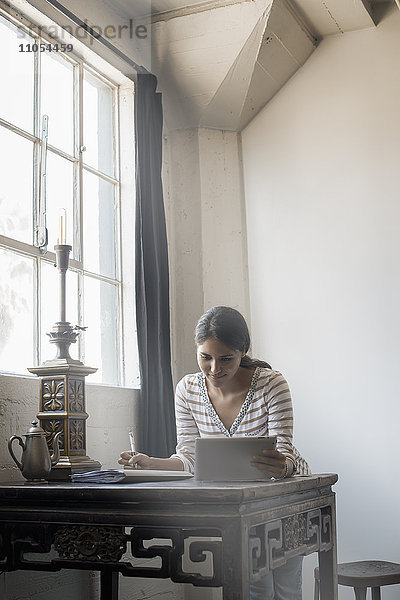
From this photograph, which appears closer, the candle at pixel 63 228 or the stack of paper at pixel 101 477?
Result: the stack of paper at pixel 101 477

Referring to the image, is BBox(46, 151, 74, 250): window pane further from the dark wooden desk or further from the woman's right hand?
the dark wooden desk

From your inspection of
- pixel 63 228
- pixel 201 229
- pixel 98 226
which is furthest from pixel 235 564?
pixel 201 229

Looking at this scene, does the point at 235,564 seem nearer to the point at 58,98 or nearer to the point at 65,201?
the point at 65,201

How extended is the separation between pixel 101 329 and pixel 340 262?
1269mm

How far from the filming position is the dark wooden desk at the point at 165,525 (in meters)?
1.90

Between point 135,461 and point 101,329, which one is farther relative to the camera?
point 101,329

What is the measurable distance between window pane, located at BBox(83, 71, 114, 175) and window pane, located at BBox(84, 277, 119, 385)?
613 millimetres

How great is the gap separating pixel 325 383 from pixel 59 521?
2031 millimetres

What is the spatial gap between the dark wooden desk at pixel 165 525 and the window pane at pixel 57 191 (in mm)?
1304

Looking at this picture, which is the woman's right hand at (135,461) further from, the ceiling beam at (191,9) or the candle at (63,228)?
the ceiling beam at (191,9)

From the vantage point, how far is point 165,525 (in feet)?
6.59

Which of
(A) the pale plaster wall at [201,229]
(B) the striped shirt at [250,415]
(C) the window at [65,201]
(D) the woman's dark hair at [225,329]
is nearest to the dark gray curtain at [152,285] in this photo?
(C) the window at [65,201]

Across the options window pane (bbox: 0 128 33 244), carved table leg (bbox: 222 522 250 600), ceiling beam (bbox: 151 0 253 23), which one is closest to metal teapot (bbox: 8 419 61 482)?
carved table leg (bbox: 222 522 250 600)

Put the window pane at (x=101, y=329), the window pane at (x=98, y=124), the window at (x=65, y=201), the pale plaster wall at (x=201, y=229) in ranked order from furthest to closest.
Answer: the pale plaster wall at (x=201, y=229), the window pane at (x=98, y=124), the window pane at (x=101, y=329), the window at (x=65, y=201)
